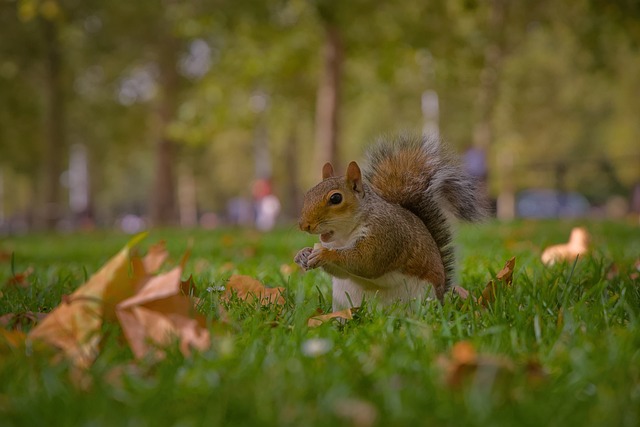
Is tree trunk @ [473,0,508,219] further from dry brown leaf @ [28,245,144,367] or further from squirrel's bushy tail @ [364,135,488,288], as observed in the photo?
dry brown leaf @ [28,245,144,367]

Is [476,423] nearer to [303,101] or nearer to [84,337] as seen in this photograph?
[84,337]

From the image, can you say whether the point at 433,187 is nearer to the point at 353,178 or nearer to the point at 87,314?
the point at 353,178

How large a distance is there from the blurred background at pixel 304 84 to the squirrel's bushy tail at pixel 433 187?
23cm

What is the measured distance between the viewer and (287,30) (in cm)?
1106

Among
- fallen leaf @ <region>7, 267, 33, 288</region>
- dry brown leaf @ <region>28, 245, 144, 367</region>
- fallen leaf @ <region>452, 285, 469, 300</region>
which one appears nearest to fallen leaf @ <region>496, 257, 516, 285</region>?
fallen leaf @ <region>452, 285, 469, 300</region>

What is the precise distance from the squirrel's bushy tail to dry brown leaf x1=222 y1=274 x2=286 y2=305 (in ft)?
1.58

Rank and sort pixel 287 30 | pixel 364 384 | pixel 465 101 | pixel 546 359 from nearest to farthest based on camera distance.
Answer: pixel 364 384 → pixel 546 359 → pixel 287 30 → pixel 465 101

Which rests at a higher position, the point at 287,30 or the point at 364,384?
the point at 287,30

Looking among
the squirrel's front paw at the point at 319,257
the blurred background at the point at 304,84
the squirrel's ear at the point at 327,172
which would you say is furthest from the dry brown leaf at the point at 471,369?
the blurred background at the point at 304,84

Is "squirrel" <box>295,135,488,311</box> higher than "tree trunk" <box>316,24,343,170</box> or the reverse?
the reverse

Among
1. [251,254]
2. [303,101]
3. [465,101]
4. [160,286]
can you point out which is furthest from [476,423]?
[465,101]

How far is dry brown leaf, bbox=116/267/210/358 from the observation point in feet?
4.61

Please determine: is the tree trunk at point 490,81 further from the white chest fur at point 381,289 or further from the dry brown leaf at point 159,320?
the dry brown leaf at point 159,320

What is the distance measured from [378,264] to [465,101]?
22.2 m
